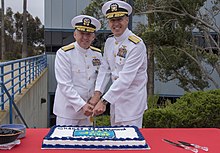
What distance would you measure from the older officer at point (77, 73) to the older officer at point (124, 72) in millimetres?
110

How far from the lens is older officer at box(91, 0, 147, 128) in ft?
8.33

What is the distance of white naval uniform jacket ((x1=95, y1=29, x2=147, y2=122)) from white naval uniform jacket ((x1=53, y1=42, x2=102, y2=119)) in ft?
0.32

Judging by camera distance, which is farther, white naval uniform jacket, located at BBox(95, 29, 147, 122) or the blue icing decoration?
white naval uniform jacket, located at BBox(95, 29, 147, 122)

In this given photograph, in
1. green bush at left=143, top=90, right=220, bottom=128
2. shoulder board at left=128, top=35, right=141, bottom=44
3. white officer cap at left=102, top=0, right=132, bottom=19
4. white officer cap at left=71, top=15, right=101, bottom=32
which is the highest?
white officer cap at left=102, top=0, right=132, bottom=19

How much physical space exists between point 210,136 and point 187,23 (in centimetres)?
667

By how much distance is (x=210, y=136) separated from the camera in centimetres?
207

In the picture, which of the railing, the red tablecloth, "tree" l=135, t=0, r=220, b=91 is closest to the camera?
the red tablecloth

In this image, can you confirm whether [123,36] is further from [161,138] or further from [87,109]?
[161,138]

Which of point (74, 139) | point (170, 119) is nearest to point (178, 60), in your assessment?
point (170, 119)

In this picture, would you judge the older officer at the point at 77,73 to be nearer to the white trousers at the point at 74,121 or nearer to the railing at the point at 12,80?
the white trousers at the point at 74,121

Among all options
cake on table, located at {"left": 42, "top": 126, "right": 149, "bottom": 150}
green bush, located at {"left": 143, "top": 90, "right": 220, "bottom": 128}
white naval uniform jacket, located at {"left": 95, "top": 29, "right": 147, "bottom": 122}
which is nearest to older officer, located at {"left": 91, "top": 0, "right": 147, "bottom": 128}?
white naval uniform jacket, located at {"left": 95, "top": 29, "right": 147, "bottom": 122}

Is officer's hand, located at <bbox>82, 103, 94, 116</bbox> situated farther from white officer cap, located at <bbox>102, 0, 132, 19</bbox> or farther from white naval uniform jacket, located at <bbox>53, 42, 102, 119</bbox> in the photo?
white officer cap, located at <bbox>102, 0, 132, 19</bbox>

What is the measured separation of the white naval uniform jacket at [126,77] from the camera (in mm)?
2529

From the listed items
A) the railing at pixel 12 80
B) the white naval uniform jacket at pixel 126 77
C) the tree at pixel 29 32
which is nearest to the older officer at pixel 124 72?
the white naval uniform jacket at pixel 126 77
